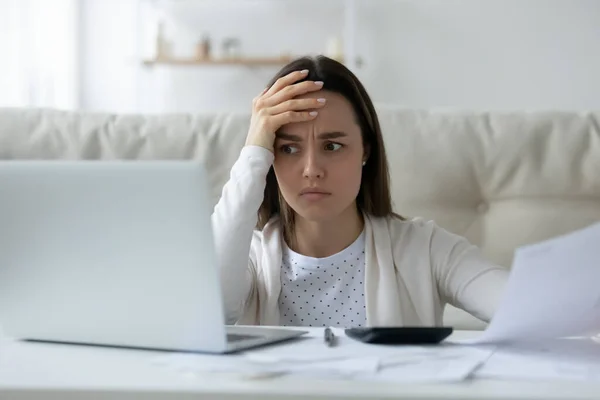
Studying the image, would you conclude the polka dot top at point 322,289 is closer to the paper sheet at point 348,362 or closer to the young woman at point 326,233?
the young woman at point 326,233

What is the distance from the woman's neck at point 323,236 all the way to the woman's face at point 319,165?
98 millimetres

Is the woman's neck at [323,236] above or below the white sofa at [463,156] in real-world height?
below

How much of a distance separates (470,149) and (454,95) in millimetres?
2247

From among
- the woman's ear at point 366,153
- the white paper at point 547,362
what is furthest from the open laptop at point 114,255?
the woman's ear at point 366,153

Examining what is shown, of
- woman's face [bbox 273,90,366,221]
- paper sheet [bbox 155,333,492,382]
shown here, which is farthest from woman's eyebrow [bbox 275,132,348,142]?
paper sheet [bbox 155,333,492,382]

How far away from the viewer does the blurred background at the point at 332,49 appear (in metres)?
3.83

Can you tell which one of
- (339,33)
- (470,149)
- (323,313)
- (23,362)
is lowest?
(323,313)

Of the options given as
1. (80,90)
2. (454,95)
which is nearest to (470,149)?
(454,95)

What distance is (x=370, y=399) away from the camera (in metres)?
0.55

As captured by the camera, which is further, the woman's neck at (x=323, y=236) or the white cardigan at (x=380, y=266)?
the woman's neck at (x=323, y=236)

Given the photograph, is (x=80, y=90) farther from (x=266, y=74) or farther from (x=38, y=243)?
(x=38, y=243)

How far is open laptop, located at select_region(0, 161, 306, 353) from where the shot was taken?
0.68m

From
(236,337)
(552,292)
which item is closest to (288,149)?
(236,337)

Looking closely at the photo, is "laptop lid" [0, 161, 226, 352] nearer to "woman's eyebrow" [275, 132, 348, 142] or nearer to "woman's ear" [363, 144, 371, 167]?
"woman's eyebrow" [275, 132, 348, 142]
